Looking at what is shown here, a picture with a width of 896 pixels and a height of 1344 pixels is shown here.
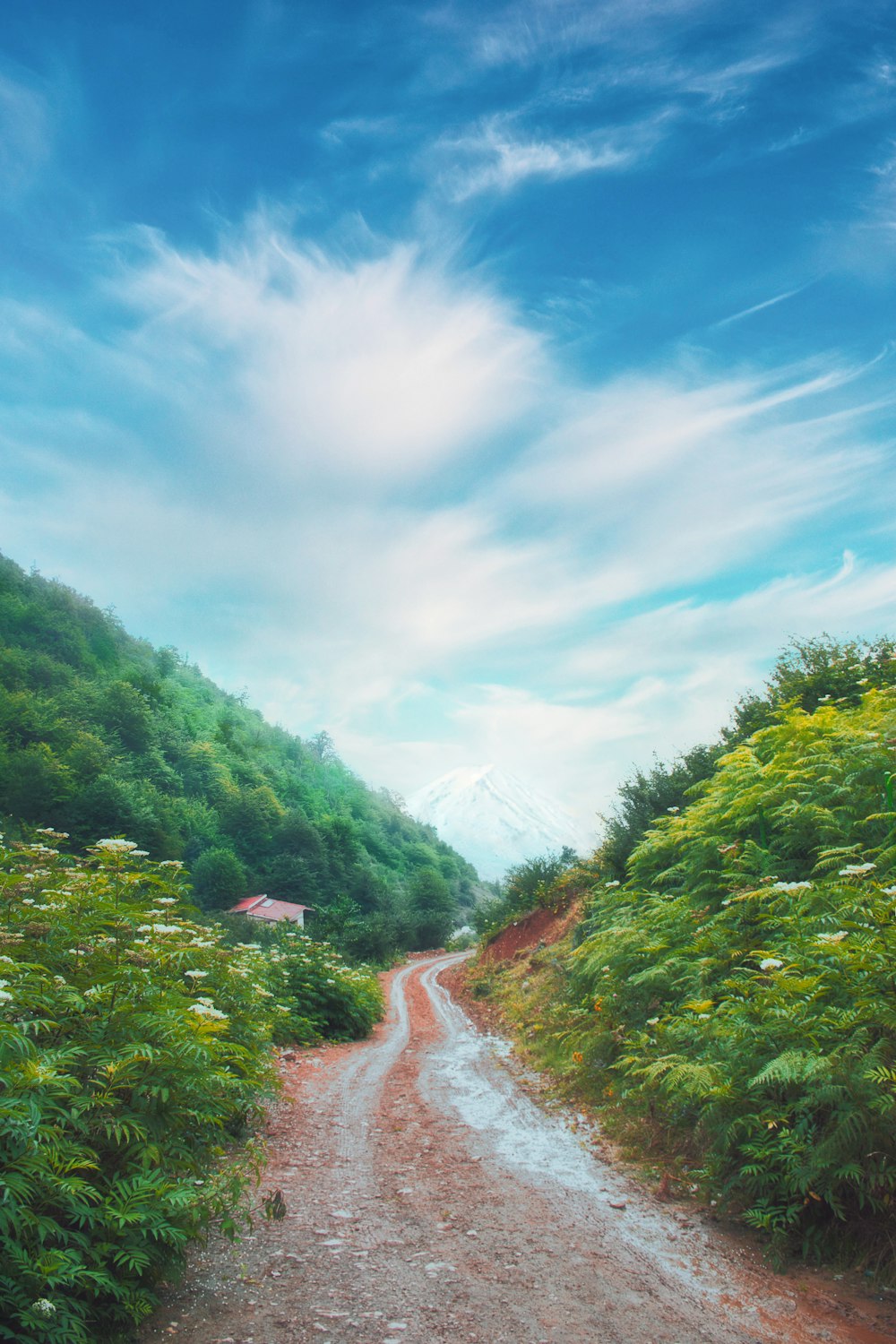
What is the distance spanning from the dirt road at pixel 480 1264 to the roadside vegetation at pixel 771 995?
1.83ft

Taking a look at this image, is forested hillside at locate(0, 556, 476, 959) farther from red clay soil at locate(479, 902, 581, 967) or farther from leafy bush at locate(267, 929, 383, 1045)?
leafy bush at locate(267, 929, 383, 1045)

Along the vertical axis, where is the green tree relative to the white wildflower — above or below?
below

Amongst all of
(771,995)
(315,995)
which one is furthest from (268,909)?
(771,995)

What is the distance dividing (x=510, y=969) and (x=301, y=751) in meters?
118

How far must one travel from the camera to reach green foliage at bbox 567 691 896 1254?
448 cm

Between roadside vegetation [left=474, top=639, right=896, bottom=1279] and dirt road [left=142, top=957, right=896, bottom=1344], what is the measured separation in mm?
558

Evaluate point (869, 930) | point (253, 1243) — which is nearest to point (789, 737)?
point (869, 930)

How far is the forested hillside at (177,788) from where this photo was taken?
5197 cm

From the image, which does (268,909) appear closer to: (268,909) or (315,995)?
(268,909)

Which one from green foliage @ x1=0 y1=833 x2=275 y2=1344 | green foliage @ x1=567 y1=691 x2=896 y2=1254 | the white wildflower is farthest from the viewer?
green foliage @ x1=567 y1=691 x2=896 y2=1254

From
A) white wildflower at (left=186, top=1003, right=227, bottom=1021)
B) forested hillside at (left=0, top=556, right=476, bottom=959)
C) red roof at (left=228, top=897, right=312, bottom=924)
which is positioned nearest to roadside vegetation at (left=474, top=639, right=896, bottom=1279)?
white wildflower at (left=186, top=1003, right=227, bottom=1021)

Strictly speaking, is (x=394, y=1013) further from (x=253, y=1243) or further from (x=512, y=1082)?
(x=253, y=1243)

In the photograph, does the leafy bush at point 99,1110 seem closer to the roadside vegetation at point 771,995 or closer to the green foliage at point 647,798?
the roadside vegetation at point 771,995

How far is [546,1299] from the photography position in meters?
3.98
